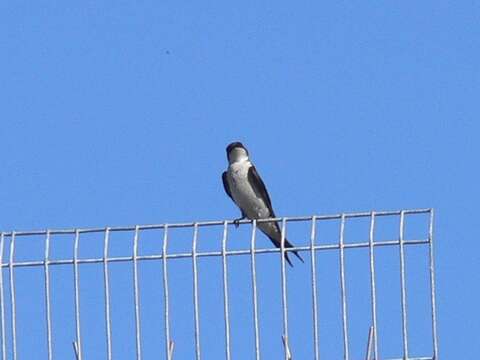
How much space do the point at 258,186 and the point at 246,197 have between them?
0.19 metres

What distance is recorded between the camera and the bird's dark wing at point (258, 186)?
910 inches

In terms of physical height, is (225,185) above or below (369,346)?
above

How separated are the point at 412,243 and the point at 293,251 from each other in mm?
1039

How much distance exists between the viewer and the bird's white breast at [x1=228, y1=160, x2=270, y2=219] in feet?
75.8

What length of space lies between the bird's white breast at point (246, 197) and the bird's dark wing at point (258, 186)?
0.04 m

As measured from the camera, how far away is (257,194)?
23.1m

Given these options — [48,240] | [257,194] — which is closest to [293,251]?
[48,240]

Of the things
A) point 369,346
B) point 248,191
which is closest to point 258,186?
point 248,191

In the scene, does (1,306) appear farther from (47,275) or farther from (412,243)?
(412,243)

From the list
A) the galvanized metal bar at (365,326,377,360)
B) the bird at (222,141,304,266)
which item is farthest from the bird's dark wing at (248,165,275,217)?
the galvanized metal bar at (365,326,377,360)

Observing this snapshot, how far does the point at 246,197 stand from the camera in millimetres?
23094

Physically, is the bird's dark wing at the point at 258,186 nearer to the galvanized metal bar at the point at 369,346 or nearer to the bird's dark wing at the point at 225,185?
the bird's dark wing at the point at 225,185

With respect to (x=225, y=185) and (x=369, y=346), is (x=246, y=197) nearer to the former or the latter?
(x=225, y=185)

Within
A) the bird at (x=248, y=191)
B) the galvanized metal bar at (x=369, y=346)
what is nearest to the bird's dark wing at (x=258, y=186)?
the bird at (x=248, y=191)
